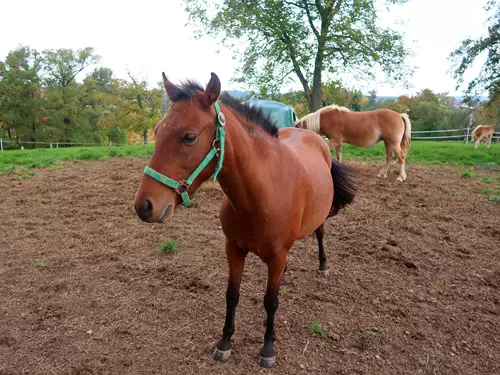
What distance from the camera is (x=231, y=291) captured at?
2.48 meters

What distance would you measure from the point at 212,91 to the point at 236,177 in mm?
531

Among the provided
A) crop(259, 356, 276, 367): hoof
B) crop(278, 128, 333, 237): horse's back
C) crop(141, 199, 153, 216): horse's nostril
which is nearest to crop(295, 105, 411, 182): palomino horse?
crop(278, 128, 333, 237): horse's back

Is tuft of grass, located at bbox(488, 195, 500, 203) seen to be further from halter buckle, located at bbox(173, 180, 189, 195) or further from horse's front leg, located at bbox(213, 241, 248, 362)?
halter buckle, located at bbox(173, 180, 189, 195)

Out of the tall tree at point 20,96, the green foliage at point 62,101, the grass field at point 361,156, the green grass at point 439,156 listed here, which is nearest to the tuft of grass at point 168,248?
the grass field at point 361,156

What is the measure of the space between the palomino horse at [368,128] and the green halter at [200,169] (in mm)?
7687

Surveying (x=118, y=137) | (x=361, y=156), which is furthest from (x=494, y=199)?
(x=118, y=137)

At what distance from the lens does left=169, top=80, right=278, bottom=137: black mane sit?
5.54 ft

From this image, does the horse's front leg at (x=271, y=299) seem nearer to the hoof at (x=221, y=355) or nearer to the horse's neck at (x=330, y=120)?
the hoof at (x=221, y=355)

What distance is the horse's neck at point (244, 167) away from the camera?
1.86 m

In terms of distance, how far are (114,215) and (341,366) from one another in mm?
4604

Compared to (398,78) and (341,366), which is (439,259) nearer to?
(341,366)

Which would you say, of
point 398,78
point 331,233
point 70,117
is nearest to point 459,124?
point 398,78

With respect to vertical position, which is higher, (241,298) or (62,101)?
(62,101)

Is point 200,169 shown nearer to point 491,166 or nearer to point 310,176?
point 310,176
